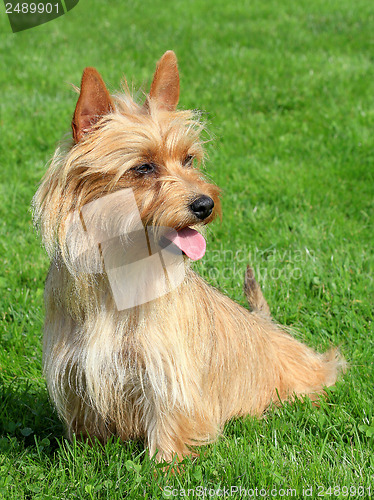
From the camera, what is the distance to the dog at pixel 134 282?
2.09 m

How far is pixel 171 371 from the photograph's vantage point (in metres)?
2.33

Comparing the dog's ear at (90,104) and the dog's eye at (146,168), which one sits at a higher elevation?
the dog's ear at (90,104)

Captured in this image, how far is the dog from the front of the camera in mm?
2090

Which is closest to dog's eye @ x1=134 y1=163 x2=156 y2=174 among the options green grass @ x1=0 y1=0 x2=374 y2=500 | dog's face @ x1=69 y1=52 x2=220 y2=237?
dog's face @ x1=69 y1=52 x2=220 y2=237

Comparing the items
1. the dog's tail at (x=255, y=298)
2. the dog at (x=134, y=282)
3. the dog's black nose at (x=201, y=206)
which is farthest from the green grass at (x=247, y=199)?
the dog's black nose at (x=201, y=206)

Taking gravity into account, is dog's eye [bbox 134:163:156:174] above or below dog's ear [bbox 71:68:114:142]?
below

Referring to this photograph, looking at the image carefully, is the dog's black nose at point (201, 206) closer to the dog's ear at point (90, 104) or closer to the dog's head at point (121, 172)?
the dog's head at point (121, 172)

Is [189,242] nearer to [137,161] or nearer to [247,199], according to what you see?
[137,161]

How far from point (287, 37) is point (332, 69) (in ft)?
4.42

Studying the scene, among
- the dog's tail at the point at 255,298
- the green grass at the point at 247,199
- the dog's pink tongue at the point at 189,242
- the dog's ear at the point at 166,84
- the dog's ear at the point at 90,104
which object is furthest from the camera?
the dog's tail at the point at 255,298

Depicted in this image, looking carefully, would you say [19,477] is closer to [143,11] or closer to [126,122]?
[126,122]

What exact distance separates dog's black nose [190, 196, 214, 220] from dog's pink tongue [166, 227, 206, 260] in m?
0.12

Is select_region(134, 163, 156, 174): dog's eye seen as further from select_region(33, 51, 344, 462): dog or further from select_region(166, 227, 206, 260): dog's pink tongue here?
select_region(166, 227, 206, 260): dog's pink tongue

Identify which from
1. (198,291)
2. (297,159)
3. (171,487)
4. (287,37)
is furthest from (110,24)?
(171,487)
